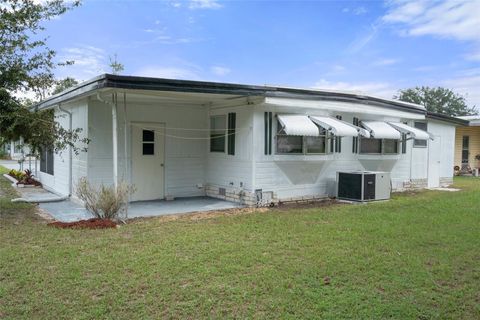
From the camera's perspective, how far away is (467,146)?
21844 millimetres

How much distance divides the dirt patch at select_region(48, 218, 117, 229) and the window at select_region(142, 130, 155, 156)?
3.14 m

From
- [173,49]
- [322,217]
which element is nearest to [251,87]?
[322,217]

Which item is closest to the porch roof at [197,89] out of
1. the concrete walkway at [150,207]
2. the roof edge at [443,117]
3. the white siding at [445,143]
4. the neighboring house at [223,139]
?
the neighboring house at [223,139]

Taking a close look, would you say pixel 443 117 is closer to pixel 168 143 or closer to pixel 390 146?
pixel 390 146

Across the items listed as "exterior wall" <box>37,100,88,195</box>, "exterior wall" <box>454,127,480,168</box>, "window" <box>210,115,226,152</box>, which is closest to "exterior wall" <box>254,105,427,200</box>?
"window" <box>210,115,226,152</box>

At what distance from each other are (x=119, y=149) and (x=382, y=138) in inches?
293

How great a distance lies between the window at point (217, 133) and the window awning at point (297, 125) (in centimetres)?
160

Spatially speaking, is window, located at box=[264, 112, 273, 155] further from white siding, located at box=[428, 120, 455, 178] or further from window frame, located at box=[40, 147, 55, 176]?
white siding, located at box=[428, 120, 455, 178]

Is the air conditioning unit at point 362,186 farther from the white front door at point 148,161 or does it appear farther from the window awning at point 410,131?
the white front door at point 148,161

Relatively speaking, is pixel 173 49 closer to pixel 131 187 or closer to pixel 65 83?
pixel 65 83

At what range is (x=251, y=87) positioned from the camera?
29.6 ft

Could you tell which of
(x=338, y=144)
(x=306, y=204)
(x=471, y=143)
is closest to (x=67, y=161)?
(x=306, y=204)

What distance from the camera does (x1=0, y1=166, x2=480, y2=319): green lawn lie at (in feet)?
12.6

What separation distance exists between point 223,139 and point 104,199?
3.97 meters
